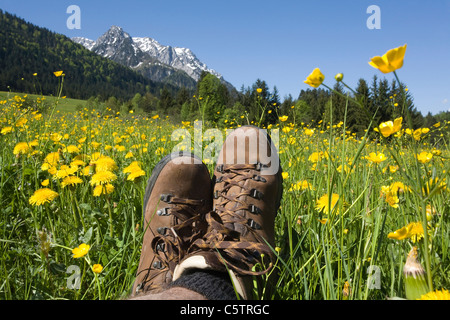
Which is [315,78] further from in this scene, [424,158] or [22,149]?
[22,149]

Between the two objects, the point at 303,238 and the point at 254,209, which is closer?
the point at 303,238

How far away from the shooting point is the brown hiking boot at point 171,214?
0.82 metres

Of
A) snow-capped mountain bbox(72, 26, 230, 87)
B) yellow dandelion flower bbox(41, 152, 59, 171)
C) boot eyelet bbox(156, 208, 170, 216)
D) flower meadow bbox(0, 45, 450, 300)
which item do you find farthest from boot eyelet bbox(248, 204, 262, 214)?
snow-capped mountain bbox(72, 26, 230, 87)

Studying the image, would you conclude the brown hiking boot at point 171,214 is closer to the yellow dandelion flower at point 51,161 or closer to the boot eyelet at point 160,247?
the boot eyelet at point 160,247

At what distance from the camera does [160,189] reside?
3.48 feet

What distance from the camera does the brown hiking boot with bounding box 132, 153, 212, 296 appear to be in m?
0.82

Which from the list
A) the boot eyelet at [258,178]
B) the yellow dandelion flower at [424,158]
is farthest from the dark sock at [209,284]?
the yellow dandelion flower at [424,158]

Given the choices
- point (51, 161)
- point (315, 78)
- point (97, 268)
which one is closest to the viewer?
point (315, 78)

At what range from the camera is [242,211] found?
994 millimetres

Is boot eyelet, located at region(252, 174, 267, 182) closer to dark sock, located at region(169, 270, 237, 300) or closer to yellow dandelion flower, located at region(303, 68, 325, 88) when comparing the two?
dark sock, located at region(169, 270, 237, 300)

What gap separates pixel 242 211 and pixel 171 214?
0.77ft

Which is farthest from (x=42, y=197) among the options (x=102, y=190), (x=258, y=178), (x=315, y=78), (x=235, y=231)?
(x=315, y=78)

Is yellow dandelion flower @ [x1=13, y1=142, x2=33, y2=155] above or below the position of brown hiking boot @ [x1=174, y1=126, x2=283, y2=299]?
above
